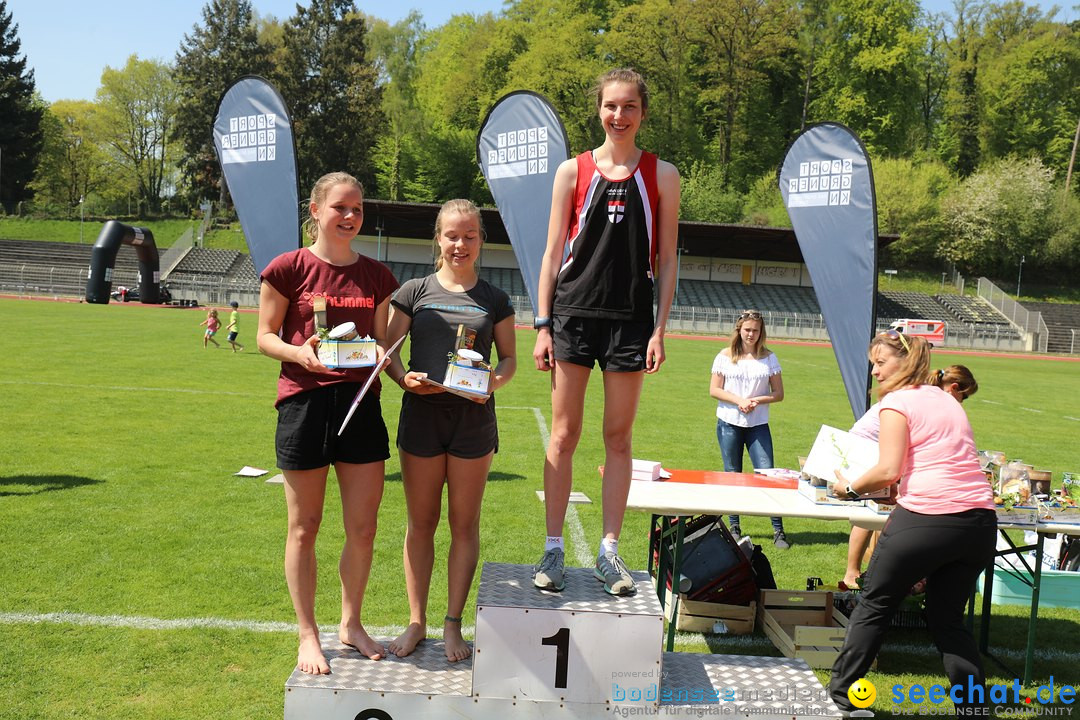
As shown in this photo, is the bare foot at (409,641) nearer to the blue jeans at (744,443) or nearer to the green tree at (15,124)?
the blue jeans at (744,443)

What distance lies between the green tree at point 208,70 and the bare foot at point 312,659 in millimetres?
65339

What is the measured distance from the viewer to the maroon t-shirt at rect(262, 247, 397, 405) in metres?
3.42

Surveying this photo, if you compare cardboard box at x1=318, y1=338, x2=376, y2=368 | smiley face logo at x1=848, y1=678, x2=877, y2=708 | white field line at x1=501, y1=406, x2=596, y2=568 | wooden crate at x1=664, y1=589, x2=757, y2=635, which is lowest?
white field line at x1=501, y1=406, x2=596, y2=568

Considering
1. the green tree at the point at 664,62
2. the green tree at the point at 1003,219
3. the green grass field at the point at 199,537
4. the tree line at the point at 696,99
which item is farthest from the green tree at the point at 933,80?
the green grass field at the point at 199,537

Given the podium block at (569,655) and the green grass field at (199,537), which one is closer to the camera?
the podium block at (569,655)

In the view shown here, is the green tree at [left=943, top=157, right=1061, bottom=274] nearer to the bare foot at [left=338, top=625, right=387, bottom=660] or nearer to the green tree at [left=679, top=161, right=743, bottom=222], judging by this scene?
the green tree at [left=679, top=161, right=743, bottom=222]

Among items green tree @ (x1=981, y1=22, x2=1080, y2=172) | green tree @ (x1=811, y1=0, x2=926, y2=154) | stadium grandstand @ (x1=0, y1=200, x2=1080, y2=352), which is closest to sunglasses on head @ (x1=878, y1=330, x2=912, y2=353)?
stadium grandstand @ (x1=0, y1=200, x2=1080, y2=352)

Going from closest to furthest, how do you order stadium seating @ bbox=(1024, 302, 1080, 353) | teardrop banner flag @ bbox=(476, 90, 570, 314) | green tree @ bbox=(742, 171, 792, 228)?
teardrop banner flag @ bbox=(476, 90, 570, 314), stadium seating @ bbox=(1024, 302, 1080, 353), green tree @ bbox=(742, 171, 792, 228)

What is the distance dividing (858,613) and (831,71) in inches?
2660

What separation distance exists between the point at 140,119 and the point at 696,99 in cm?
4638

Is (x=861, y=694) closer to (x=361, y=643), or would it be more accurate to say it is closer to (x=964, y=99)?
(x=361, y=643)

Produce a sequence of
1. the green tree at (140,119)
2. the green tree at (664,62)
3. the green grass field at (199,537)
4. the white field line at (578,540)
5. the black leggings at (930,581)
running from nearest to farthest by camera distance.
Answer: the black leggings at (930,581), the green grass field at (199,537), the white field line at (578,540), the green tree at (664,62), the green tree at (140,119)

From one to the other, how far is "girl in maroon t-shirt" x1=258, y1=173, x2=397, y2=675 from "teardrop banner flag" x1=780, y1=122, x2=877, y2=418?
4800 millimetres

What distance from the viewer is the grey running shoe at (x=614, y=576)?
3.57m
